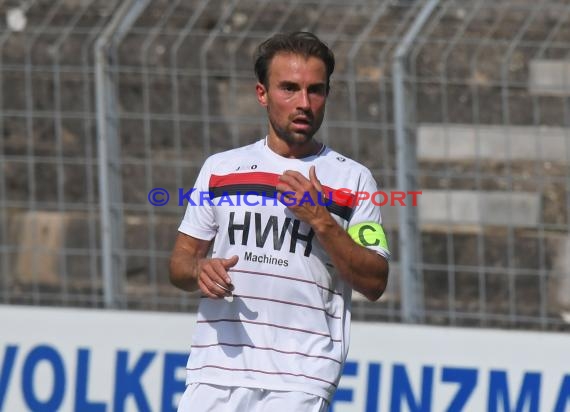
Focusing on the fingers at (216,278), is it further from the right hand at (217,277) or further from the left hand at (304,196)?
the left hand at (304,196)

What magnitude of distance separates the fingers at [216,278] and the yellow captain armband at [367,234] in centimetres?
35

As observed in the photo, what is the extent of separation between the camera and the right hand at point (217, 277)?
3502mm

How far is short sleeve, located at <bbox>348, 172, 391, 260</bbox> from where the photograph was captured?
3.65 meters

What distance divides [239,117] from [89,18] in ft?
4.22

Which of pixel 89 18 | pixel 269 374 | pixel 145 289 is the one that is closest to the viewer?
pixel 269 374

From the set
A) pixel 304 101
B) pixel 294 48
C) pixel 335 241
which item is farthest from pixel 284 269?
pixel 294 48

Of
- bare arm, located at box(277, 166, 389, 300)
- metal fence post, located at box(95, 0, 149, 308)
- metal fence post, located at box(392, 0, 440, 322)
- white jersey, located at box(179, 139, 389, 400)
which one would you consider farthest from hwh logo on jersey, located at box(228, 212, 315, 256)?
metal fence post, located at box(95, 0, 149, 308)

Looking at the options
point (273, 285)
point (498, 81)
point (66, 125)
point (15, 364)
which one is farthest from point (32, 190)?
point (273, 285)

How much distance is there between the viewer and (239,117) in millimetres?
6285

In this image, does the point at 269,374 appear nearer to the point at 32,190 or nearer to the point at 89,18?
the point at 32,190

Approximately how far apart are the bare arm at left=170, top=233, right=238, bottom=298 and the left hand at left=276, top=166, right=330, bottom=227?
0.21m

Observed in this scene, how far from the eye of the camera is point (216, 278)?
3506 millimetres

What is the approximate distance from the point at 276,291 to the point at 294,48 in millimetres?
675

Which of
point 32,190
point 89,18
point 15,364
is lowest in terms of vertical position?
point 15,364
